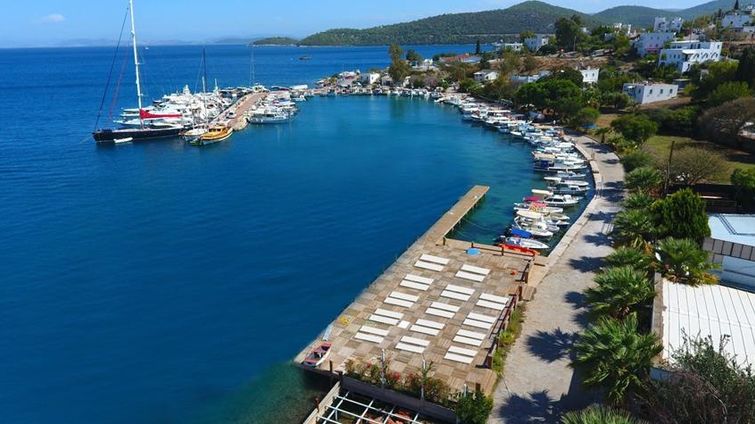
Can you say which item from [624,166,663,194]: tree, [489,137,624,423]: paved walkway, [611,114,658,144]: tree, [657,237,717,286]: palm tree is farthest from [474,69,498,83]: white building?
[657,237,717,286]: palm tree

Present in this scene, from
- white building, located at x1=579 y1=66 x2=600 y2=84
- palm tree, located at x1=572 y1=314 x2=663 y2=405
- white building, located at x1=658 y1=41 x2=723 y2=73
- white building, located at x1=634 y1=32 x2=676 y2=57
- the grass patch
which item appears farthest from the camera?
white building, located at x1=634 y1=32 x2=676 y2=57

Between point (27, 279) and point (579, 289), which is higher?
point (579, 289)

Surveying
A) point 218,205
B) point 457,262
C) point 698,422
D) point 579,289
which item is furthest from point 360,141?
point 698,422

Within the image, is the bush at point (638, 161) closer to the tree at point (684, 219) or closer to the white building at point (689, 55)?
the tree at point (684, 219)

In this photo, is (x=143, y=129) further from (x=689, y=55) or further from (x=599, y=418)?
(x=689, y=55)

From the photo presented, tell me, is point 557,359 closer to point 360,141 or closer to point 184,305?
point 184,305

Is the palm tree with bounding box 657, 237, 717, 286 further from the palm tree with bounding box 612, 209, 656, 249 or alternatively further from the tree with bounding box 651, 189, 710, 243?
the palm tree with bounding box 612, 209, 656, 249

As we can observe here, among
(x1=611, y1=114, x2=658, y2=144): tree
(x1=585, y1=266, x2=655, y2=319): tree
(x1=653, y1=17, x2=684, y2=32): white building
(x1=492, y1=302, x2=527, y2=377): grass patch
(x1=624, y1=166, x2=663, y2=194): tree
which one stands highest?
(x1=653, y1=17, x2=684, y2=32): white building
